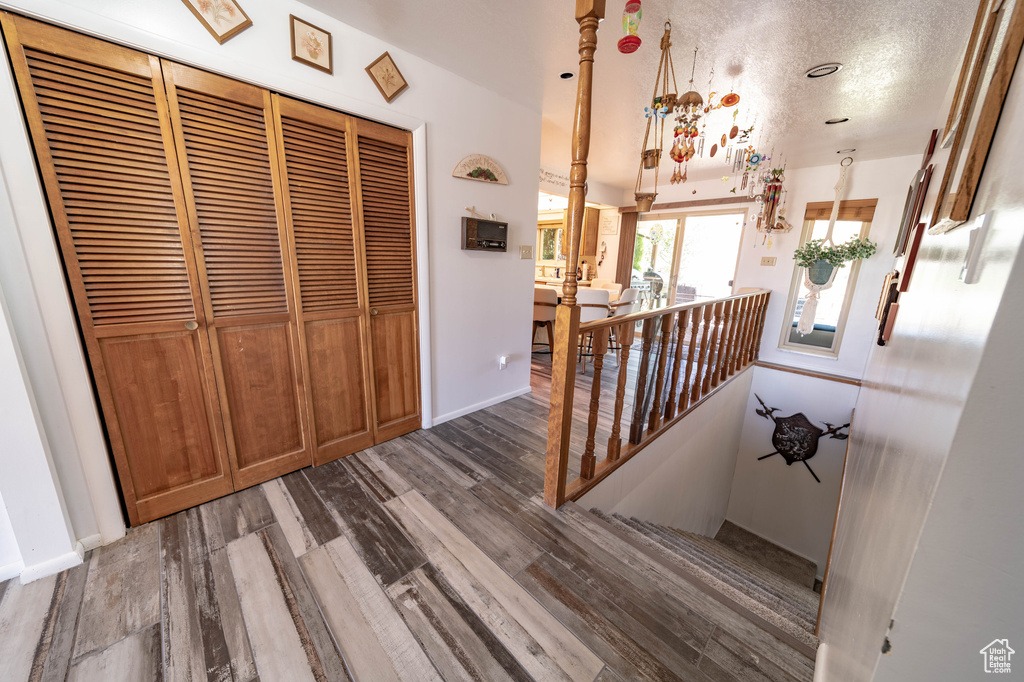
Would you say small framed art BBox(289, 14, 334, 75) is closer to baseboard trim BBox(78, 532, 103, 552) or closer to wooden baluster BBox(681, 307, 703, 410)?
baseboard trim BBox(78, 532, 103, 552)

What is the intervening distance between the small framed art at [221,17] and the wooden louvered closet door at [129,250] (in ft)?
0.87

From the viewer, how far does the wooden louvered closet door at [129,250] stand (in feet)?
4.24

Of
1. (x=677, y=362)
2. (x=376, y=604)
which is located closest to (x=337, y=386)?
(x=376, y=604)

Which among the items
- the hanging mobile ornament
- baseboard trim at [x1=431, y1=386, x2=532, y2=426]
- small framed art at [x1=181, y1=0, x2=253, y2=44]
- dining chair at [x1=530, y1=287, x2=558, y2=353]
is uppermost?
small framed art at [x1=181, y1=0, x2=253, y2=44]

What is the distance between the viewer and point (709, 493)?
12.8 ft

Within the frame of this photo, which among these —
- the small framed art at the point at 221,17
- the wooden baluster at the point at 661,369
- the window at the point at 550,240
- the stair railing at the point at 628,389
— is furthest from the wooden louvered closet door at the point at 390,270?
the window at the point at 550,240

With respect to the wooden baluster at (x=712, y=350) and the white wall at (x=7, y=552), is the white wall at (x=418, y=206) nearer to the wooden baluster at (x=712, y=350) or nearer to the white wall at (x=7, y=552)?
the white wall at (x=7, y=552)

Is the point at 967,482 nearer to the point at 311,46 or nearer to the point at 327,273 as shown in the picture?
the point at 327,273

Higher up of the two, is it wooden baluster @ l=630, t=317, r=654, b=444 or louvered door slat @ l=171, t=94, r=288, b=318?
louvered door slat @ l=171, t=94, r=288, b=318

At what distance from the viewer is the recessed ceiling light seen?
82.5 inches

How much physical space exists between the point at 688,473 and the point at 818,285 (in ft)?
8.92

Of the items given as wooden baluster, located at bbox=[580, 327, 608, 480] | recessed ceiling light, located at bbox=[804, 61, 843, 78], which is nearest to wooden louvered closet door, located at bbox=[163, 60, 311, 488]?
wooden baluster, located at bbox=[580, 327, 608, 480]

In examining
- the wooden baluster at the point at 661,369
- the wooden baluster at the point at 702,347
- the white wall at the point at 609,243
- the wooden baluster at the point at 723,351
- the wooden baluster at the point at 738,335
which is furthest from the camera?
the white wall at the point at 609,243

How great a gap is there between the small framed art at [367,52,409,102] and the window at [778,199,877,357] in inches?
187
